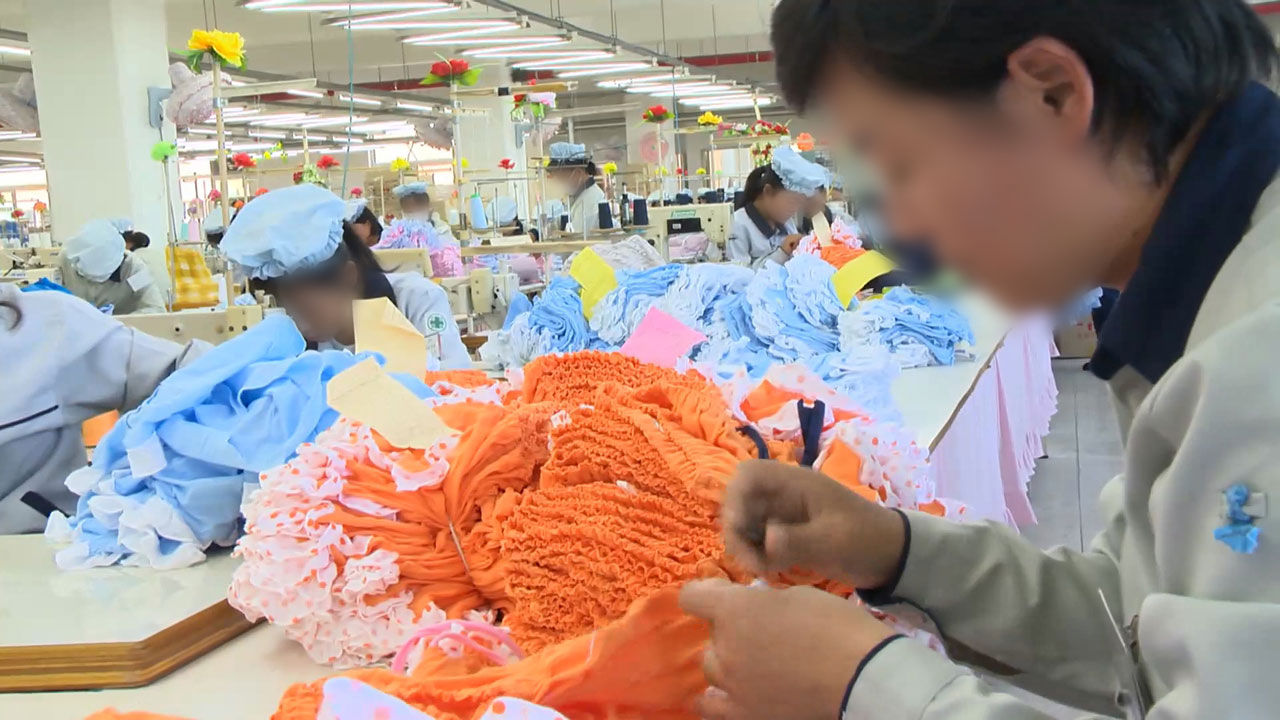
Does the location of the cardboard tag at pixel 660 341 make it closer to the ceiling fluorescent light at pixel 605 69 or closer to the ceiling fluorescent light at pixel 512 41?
the ceiling fluorescent light at pixel 512 41

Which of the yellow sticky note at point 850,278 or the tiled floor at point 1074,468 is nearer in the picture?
the yellow sticky note at point 850,278

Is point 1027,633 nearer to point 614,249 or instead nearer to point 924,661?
A: point 924,661

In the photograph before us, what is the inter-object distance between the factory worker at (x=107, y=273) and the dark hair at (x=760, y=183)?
141 inches

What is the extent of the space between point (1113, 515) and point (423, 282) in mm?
2587

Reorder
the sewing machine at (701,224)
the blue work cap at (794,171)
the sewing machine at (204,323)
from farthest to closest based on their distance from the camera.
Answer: the sewing machine at (701,224) → the blue work cap at (794,171) → the sewing machine at (204,323)

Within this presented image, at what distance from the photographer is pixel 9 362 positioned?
1945 millimetres

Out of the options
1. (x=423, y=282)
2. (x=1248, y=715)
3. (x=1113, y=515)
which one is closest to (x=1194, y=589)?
(x=1248, y=715)

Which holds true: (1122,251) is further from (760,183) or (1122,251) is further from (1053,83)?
(760,183)

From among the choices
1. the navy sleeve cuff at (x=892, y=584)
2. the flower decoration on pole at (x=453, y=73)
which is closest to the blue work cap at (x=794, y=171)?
the flower decoration on pole at (x=453, y=73)

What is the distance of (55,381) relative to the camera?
1.99 meters

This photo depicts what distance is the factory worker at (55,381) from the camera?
1.95 m

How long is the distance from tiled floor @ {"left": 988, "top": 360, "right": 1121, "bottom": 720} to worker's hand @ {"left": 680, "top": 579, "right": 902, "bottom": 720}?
8.71ft

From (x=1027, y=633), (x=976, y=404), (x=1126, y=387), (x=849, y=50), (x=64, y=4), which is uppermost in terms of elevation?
(x=64, y=4)

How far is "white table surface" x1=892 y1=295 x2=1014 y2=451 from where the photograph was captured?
222cm
